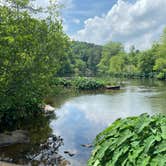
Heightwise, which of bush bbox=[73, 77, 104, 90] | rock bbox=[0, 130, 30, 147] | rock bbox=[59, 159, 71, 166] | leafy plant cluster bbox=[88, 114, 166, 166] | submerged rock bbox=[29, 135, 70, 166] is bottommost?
rock bbox=[59, 159, 71, 166]

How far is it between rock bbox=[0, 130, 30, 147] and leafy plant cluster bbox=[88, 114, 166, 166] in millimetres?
6399

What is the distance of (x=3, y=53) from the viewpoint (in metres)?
9.16

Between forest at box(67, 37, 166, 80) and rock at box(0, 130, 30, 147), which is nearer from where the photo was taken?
rock at box(0, 130, 30, 147)

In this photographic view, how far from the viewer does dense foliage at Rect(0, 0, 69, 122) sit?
9500 mm

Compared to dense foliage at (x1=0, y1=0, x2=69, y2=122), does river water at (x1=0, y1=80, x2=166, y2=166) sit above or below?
below

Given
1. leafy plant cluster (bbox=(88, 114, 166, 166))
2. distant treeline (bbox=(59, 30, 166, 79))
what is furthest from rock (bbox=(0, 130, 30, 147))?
distant treeline (bbox=(59, 30, 166, 79))

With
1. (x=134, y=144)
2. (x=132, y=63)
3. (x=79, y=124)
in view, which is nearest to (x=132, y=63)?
(x=132, y=63)

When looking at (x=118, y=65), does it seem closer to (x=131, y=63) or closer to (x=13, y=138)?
(x=131, y=63)

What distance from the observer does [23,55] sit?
9633 mm

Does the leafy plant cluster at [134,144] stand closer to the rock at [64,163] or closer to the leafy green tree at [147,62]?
the rock at [64,163]

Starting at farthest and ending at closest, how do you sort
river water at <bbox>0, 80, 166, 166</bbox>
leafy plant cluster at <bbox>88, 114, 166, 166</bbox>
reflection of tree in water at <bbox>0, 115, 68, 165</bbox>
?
river water at <bbox>0, 80, 166, 166</bbox>
reflection of tree in water at <bbox>0, 115, 68, 165</bbox>
leafy plant cluster at <bbox>88, 114, 166, 166</bbox>

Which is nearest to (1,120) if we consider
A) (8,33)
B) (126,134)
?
(8,33)

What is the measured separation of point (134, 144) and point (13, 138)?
735 centimetres

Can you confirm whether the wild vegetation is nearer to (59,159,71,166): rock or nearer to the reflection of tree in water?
the reflection of tree in water
